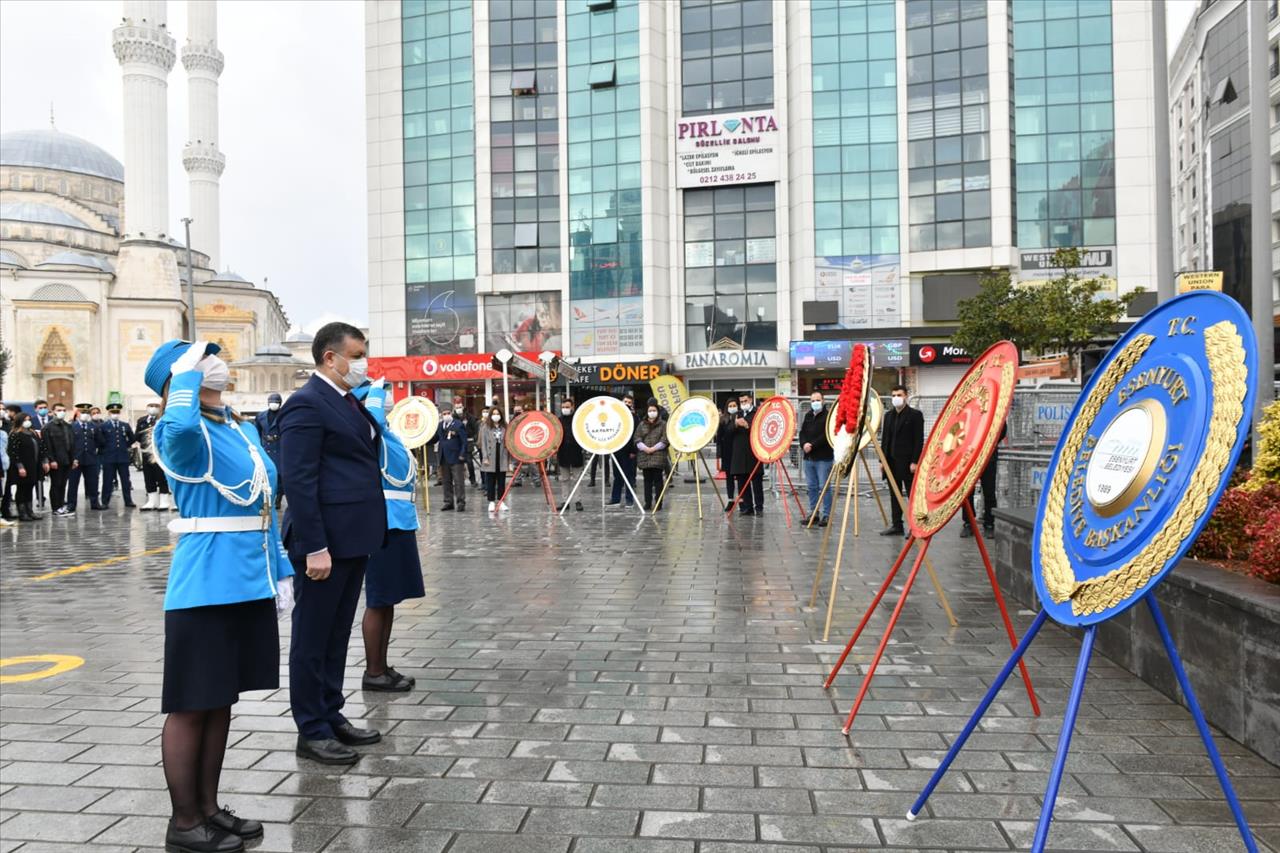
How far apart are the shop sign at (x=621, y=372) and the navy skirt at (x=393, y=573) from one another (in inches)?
1452

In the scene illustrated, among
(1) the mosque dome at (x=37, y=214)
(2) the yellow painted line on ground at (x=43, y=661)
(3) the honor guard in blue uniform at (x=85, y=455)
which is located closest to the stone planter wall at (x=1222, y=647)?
(2) the yellow painted line on ground at (x=43, y=661)

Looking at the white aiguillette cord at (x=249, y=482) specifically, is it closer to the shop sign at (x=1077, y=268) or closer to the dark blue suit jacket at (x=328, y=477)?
the dark blue suit jacket at (x=328, y=477)

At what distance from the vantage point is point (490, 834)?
11.4 ft

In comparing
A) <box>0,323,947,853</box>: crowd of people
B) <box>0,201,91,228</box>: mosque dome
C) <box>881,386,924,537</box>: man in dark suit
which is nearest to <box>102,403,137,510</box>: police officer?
<box>881,386,924,537</box>: man in dark suit

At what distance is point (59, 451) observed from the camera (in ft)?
60.1

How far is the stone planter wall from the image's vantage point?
3.99 metres

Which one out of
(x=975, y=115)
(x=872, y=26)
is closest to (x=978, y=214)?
(x=975, y=115)

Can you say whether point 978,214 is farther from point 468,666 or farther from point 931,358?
point 468,666

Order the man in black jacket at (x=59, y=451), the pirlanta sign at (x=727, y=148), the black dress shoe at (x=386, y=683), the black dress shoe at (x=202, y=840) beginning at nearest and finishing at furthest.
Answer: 1. the black dress shoe at (x=202, y=840)
2. the black dress shoe at (x=386, y=683)
3. the man in black jacket at (x=59, y=451)
4. the pirlanta sign at (x=727, y=148)

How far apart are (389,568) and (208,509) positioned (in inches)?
78.9

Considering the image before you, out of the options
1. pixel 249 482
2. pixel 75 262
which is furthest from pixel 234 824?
pixel 75 262

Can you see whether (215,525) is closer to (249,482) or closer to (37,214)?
(249,482)

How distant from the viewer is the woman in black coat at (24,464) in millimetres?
16922

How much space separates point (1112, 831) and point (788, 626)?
365cm
